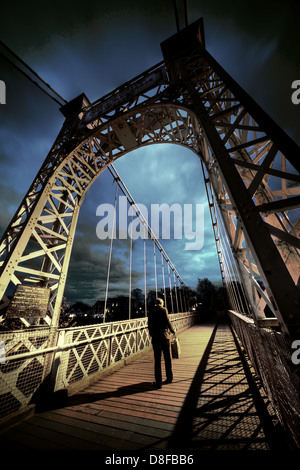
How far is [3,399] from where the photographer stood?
2.25 m

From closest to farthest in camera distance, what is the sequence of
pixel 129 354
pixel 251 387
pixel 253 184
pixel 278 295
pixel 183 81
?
pixel 278 295, pixel 253 184, pixel 251 387, pixel 183 81, pixel 129 354

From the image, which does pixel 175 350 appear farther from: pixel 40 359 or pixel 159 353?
pixel 40 359

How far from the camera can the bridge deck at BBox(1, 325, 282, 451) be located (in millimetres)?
1802

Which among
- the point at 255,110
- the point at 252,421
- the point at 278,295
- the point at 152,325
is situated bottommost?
the point at 252,421

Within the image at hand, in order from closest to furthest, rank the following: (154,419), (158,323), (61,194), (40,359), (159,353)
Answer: (154,419) < (40,359) < (159,353) < (158,323) < (61,194)

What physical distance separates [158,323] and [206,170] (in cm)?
343

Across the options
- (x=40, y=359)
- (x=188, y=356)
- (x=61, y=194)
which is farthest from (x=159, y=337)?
(x=61, y=194)

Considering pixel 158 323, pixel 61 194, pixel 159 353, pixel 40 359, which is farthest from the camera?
pixel 61 194

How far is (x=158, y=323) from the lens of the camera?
3.28m

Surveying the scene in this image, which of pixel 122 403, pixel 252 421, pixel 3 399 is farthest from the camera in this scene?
pixel 122 403

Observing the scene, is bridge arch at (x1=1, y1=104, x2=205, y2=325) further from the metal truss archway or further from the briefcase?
the briefcase
